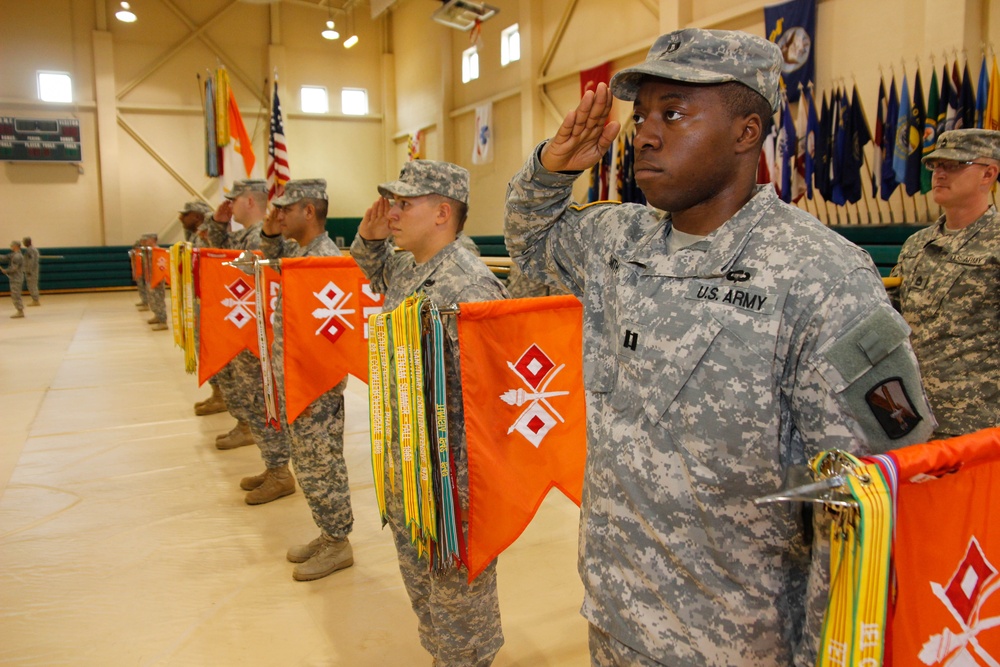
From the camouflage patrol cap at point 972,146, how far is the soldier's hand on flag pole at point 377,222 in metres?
2.16

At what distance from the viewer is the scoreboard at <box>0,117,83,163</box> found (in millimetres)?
14625

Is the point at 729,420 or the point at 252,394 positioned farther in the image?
the point at 252,394

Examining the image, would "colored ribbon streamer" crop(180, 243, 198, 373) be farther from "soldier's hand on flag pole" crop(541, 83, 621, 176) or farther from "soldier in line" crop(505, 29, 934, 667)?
"soldier in line" crop(505, 29, 934, 667)

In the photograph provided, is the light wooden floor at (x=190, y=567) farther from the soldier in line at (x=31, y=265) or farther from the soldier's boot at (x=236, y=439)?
the soldier in line at (x=31, y=265)

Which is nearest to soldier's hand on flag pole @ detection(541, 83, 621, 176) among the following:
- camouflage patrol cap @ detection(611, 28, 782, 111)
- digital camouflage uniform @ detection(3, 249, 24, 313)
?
camouflage patrol cap @ detection(611, 28, 782, 111)

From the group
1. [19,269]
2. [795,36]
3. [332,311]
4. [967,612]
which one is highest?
[795,36]

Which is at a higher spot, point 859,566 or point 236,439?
point 859,566

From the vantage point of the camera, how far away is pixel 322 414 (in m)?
2.94

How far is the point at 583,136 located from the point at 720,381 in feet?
1.59

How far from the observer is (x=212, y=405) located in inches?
216

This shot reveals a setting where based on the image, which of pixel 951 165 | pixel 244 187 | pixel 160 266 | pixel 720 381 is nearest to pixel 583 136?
pixel 720 381

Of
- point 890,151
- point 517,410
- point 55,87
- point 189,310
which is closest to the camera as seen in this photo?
point 517,410

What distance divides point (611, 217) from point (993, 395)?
7.02 ft

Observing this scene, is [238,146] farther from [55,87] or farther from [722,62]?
[55,87]
